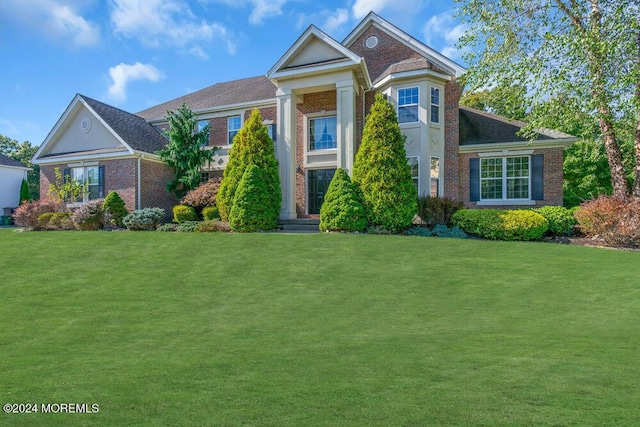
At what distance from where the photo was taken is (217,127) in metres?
22.0

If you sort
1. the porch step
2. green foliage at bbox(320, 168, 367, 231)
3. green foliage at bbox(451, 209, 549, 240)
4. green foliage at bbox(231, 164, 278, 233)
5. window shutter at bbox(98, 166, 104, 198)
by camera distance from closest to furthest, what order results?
1. green foliage at bbox(451, 209, 549, 240)
2. green foliage at bbox(320, 168, 367, 231)
3. green foliage at bbox(231, 164, 278, 233)
4. the porch step
5. window shutter at bbox(98, 166, 104, 198)

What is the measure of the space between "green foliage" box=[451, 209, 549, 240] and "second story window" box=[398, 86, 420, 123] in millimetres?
5566

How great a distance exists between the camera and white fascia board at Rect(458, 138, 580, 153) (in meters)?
16.4

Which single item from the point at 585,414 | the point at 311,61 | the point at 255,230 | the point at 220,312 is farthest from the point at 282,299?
the point at 311,61

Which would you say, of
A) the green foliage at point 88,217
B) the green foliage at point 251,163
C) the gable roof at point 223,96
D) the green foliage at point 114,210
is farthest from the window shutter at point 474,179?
the green foliage at point 88,217

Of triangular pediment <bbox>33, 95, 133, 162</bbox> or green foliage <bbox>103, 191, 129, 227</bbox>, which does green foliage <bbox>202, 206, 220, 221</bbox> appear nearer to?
green foliage <bbox>103, 191, 129, 227</bbox>

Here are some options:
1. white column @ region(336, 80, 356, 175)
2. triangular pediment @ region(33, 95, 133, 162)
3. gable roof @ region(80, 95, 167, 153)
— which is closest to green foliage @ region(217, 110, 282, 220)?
white column @ region(336, 80, 356, 175)

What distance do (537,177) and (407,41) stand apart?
8.90m

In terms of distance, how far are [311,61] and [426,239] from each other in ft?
33.2

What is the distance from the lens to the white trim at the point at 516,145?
16425mm

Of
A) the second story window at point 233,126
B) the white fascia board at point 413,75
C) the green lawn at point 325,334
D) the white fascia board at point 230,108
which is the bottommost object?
the green lawn at point 325,334

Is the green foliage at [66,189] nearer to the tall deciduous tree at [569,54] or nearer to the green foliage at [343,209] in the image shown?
the green foliage at [343,209]

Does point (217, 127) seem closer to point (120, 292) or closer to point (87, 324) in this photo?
point (120, 292)

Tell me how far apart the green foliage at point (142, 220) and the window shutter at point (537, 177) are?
16950 millimetres
